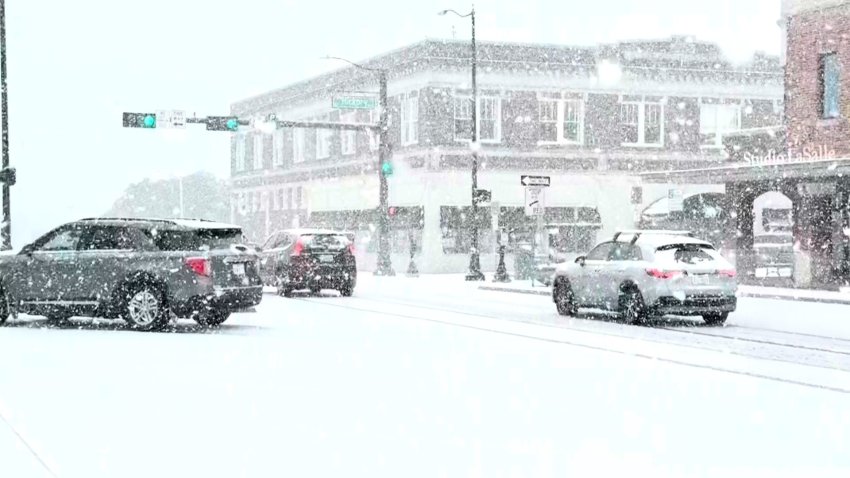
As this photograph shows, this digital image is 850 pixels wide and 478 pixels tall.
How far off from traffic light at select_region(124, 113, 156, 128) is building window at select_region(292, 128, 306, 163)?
2339 cm

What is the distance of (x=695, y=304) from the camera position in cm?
2005

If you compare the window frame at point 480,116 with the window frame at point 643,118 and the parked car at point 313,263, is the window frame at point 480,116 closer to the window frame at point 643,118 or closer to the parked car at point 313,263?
the window frame at point 643,118

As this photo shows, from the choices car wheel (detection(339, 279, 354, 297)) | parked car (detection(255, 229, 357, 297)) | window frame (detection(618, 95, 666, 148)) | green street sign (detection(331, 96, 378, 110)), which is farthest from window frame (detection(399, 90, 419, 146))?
car wheel (detection(339, 279, 354, 297))

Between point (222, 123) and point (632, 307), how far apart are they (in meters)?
25.3

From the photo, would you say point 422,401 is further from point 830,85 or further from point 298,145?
point 298,145

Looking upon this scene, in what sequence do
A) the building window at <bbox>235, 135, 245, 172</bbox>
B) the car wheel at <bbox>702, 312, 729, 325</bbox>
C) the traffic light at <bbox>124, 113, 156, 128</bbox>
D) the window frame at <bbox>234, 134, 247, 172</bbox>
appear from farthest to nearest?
the building window at <bbox>235, 135, 245, 172</bbox> < the window frame at <bbox>234, 134, 247, 172</bbox> < the traffic light at <bbox>124, 113, 156, 128</bbox> < the car wheel at <bbox>702, 312, 729, 325</bbox>

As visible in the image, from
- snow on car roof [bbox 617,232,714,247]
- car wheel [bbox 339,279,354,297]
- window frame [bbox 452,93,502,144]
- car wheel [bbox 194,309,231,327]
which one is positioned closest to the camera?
car wheel [bbox 194,309,231,327]

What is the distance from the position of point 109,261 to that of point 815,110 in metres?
22.2

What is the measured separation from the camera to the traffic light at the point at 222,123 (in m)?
42.4

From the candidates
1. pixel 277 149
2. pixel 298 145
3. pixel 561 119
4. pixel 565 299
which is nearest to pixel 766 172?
pixel 565 299

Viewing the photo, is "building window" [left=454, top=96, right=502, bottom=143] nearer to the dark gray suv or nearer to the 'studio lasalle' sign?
the 'studio lasalle' sign

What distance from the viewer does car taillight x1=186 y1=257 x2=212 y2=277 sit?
59.6 ft

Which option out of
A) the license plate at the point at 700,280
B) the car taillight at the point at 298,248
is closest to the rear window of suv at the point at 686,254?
the license plate at the point at 700,280

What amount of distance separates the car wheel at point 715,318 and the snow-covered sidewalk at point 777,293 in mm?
6498
